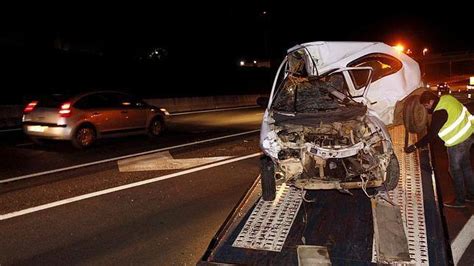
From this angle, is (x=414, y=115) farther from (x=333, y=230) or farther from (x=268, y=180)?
(x=333, y=230)

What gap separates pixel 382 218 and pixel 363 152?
85 cm

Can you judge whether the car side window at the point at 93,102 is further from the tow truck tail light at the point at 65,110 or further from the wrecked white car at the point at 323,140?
the wrecked white car at the point at 323,140

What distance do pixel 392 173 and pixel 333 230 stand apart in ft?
3.52

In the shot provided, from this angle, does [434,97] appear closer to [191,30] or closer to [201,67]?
[201,67]

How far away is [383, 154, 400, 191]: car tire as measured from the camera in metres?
5.52

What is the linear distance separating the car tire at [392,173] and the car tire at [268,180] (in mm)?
1403

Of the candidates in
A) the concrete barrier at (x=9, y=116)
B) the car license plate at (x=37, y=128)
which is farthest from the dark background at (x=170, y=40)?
the car license plate at (x=37, y=128)

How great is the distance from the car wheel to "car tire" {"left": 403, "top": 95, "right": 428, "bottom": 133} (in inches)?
305

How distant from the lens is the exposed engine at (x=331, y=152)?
5.41 metres

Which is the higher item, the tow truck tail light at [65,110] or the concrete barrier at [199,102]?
the tow truck tail light at [65,110]

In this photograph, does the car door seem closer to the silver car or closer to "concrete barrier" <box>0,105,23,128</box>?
the silver car

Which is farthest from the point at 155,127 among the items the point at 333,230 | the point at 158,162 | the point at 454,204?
the point at 333,230

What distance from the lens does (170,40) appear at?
41875mm

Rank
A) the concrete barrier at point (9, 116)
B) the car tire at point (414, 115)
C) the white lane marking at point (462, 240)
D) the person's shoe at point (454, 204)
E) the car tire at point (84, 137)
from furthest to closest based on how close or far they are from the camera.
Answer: the concrete barrier at point (9, 116), the car tire at point (84, 137), the car tire at point (414, 115), the person's shoe at point (454, 204), the white lane marking at point (462, 240)
